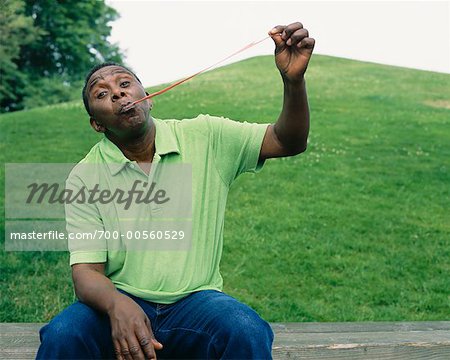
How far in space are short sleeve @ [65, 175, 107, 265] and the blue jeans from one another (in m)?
0.17

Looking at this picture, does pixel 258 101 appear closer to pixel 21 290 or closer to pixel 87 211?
pixel 21 290

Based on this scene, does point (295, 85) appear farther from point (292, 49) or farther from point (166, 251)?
point (166, 251)

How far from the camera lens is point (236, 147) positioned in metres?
2.57

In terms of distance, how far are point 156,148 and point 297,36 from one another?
2.05 ft

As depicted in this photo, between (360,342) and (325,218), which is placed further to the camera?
(325,218)

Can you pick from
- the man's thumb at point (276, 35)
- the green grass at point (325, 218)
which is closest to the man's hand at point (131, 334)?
the man's thumb at point (276, 35)

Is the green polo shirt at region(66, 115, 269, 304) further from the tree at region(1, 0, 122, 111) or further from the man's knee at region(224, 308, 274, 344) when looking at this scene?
the tree at region(1, 0, 122, 111)

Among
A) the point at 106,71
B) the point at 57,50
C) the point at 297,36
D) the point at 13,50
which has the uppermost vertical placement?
the point at 57,50

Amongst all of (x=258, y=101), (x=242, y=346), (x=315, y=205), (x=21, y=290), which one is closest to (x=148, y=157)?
(x=242, y=346)

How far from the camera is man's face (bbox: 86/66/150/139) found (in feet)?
8.19

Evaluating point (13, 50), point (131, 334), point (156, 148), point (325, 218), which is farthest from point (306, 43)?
point (13, 50)

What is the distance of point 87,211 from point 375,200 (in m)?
5.39

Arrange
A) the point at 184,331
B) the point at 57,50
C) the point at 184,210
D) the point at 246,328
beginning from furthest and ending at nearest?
the point at 57,50 → the point at 184,210 → the point at 184,331 → the point at 246,328

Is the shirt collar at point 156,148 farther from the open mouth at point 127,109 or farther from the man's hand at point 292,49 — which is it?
the man's hand at point 292,49
